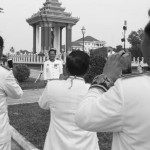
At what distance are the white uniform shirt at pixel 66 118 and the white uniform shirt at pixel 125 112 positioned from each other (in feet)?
4.57

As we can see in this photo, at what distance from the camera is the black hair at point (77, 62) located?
2814 millimetres

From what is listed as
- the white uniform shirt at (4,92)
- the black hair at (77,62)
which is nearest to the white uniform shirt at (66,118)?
the black hair at (77,62)

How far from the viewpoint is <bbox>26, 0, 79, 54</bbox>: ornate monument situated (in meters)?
37.6

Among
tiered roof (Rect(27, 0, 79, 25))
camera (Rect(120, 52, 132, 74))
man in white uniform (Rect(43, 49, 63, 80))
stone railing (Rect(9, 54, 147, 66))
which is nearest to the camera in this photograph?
camera (Rect(120, 52, 132, 74))

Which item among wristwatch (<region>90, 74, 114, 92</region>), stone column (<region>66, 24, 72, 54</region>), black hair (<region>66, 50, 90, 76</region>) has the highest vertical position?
stone column (<region>66, 24, 72, 54</region>)

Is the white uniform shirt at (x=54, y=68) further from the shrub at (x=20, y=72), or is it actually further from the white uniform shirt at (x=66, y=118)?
the shrub at (x=20, y=72)

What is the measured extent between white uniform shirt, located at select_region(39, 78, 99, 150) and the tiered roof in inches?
1368

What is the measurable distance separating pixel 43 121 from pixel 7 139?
3860 millimetres

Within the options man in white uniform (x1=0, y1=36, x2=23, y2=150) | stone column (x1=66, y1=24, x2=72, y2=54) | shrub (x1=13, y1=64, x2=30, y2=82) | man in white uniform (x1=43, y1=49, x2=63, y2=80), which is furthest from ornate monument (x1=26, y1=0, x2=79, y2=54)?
man in white uniform (x1=0, y1=36, x2=23, y2=150)

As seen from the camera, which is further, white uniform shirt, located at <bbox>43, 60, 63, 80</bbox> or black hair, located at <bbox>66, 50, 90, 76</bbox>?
white uniform shirt, located at <bbox>43, 60, 63, 80</bbox>

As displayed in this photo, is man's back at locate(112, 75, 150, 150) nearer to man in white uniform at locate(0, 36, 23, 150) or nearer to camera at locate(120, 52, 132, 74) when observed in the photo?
camera at locate(120, 52, 132, 74)

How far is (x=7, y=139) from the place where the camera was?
10.8 ft

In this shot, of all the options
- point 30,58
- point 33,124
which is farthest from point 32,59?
point 33,124

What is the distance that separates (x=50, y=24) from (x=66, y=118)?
3572cm
